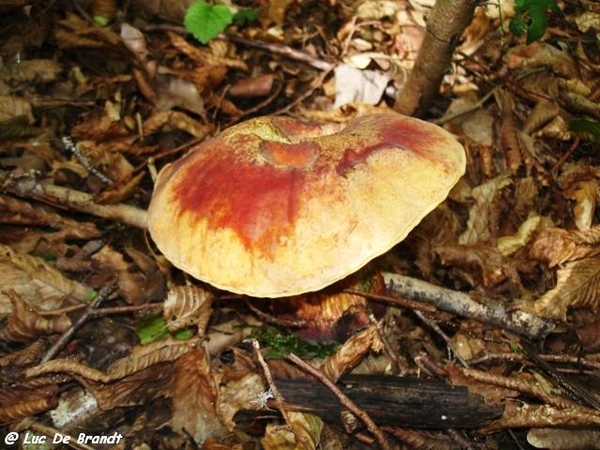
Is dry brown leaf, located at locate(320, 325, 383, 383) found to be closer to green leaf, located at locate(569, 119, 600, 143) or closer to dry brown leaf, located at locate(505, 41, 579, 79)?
green leaf, located at locate(569, 119, 600, 143)

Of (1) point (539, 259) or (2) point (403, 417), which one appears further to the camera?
(1) point (539, 259)

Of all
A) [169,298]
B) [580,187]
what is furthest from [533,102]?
[169,298]

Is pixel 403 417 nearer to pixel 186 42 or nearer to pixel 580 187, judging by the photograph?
pixel 580 187

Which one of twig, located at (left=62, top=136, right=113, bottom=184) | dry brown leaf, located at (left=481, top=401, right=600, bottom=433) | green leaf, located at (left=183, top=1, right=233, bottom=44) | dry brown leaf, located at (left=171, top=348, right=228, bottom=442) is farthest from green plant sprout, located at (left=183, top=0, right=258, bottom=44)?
dry brown leaf, located at (left=481, top=401, right=600, bottom=433)

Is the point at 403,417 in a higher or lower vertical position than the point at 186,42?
lower

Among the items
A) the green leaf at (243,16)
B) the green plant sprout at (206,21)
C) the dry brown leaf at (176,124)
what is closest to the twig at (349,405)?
the dry brown leaf at (176,124)

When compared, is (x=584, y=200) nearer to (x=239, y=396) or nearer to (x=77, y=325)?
(x=239, y=396)

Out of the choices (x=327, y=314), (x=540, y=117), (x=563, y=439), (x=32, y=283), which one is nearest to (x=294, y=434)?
(x=327, y=314)

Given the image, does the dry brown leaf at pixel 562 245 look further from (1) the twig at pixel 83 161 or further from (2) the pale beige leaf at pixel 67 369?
(1) the twig at pixel 83 161
